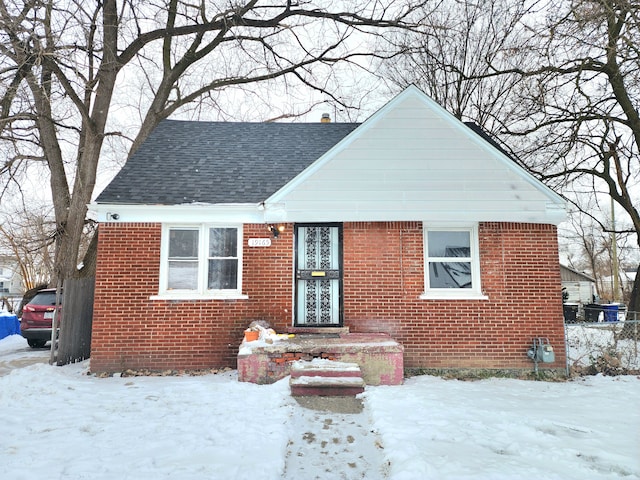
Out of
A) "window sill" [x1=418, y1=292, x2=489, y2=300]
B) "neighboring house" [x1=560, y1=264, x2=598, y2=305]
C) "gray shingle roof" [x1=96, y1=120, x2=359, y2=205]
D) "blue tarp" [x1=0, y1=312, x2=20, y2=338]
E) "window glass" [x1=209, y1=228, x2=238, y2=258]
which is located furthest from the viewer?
"neighboring house" [x1=560, y1=264, x2=598, y2=305]

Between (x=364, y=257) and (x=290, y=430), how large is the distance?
4021 mm

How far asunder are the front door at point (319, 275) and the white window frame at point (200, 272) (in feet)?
4.00

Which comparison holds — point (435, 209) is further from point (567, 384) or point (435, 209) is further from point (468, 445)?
point (468, 445)

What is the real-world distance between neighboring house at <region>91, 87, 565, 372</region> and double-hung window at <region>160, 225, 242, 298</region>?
29 mm

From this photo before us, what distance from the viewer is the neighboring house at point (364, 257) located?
784 cm

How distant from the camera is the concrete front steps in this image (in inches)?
239

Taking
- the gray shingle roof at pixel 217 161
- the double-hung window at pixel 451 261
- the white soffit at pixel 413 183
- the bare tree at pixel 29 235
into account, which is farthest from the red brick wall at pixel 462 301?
the bare tree at pixel 29 235

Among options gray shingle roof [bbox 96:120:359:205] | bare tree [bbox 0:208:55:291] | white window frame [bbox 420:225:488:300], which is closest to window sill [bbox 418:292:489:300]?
white window frame [bbox 420:225:488:300]

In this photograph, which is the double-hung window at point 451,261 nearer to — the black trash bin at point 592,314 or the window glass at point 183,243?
the window glass at point 183,243

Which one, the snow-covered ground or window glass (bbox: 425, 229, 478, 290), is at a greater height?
window glass (bbox: 425, 229, 478, 290)

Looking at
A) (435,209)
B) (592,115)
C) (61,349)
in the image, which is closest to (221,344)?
(61,349)

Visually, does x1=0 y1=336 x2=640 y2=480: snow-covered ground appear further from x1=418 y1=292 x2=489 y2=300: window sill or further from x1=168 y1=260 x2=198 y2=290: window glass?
x1=168 y1=260 x2=198 y2=290: window glass

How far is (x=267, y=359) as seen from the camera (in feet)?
21.8

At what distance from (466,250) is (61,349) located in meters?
9.08
